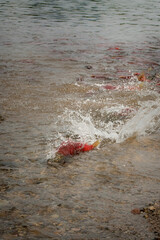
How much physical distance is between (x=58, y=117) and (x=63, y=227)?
1956 millimetres

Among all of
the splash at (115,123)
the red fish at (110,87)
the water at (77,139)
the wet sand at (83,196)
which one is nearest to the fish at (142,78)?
the water at (77,139)

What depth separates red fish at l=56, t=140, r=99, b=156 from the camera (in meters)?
2.72

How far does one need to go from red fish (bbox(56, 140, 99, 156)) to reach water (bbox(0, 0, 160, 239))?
72 mm

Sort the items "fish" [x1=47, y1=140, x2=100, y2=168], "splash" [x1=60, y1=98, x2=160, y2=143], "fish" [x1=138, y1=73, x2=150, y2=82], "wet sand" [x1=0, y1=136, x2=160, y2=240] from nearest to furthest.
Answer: "wet sand" [x1=0, y1=136, x2=160, y2=240] → "fish" [x1=47, y1=140, x2=100, y2=168] → "splash" [x1=60, y1=98, x2=160, y2=143] → "fish" [x1=138, y1=73, x2=150, y2=82]

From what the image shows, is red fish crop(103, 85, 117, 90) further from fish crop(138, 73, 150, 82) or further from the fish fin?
the fish fin

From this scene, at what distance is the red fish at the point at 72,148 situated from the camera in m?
2.72

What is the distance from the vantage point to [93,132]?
3215mm

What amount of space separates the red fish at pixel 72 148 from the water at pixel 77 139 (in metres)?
0.07

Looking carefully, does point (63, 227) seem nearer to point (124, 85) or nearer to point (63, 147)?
point (63, 147)

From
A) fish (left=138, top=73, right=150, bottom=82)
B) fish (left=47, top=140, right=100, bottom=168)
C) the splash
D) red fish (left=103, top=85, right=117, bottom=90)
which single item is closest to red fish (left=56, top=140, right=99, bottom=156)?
fish (left=47, top=140, right=100, bottom=168)

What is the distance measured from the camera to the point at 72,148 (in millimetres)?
2744

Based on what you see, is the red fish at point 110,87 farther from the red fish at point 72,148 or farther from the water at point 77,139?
the red fish at point 72,148

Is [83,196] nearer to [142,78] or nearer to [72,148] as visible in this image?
[72,148]

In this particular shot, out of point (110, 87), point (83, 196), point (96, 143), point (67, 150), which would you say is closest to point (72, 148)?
point (67, 150)
